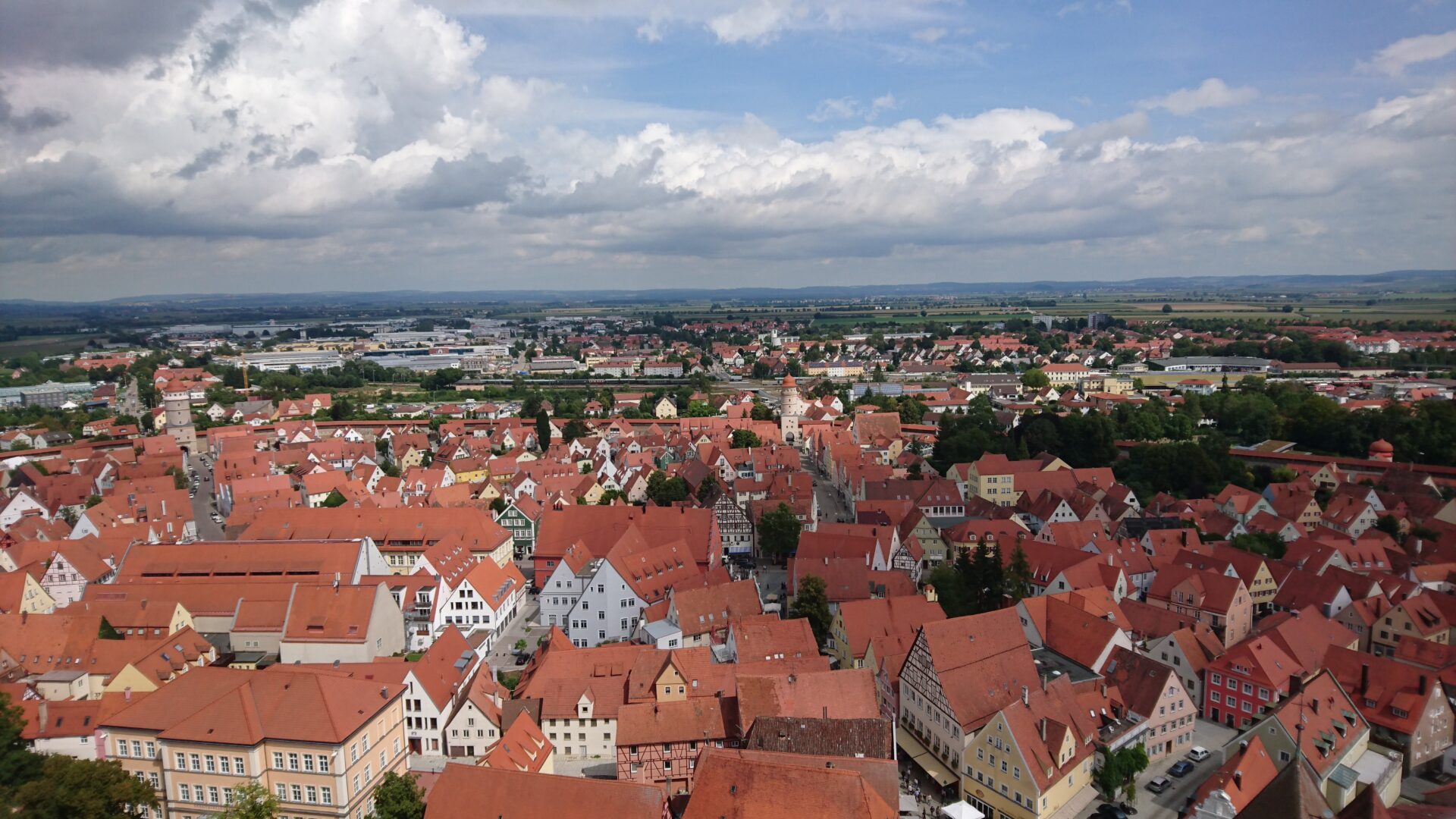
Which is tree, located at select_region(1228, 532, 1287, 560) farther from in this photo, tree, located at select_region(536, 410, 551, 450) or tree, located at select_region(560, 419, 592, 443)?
tree, located at select_region(536, 410, 551, 450)

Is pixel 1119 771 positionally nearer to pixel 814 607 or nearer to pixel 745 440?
pixel 814 607

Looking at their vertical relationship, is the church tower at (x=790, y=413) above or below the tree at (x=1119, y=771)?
above

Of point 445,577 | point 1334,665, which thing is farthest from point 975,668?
point 445,577

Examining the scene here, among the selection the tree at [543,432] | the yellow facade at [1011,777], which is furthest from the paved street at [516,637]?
the tree at [543,432]

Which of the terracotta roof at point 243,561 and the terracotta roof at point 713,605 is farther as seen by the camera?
the terracotta roof at point 243,561

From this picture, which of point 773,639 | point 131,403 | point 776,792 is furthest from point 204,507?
point 776,792

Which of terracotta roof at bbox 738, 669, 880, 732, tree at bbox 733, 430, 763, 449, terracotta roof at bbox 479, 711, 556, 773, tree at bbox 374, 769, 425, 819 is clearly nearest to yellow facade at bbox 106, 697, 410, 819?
tree at bbox 374, 769, 425, 819

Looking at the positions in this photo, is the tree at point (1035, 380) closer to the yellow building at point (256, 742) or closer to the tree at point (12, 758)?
the yellow building at point (256, 742)
